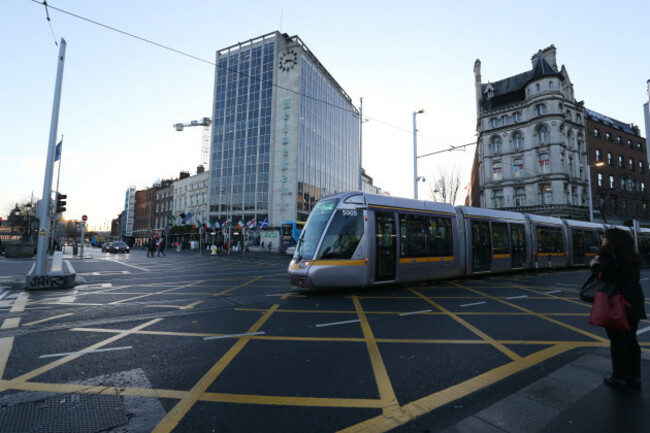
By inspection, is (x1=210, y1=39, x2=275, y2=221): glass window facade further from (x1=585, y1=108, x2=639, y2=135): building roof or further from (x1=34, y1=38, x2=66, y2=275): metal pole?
(x1=585, y1=108, x2=639, y2=135): building roof

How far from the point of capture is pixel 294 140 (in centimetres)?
4728

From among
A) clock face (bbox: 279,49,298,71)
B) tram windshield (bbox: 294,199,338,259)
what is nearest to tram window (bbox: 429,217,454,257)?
tram windshield (bbox: 294,199,338,259)

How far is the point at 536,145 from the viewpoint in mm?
38062

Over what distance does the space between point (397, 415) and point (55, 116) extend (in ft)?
44.7

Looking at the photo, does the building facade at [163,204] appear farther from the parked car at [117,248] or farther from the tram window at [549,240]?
the tram window at [549,240]

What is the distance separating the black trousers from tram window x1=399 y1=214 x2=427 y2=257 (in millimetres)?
6927

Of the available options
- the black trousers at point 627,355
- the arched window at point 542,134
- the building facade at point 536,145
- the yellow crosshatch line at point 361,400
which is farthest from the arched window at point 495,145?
the black trousers at point 627,355

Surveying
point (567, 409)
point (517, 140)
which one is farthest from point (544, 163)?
point (567, 409)

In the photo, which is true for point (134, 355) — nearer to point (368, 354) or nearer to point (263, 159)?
point (368, 354)

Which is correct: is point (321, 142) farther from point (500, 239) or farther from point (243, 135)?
point (500, 239)

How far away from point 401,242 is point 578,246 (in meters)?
14.3

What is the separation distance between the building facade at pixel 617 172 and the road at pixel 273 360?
47.0 meters

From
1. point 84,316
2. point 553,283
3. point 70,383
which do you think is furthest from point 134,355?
point 553,283

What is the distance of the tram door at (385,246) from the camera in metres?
9.62
